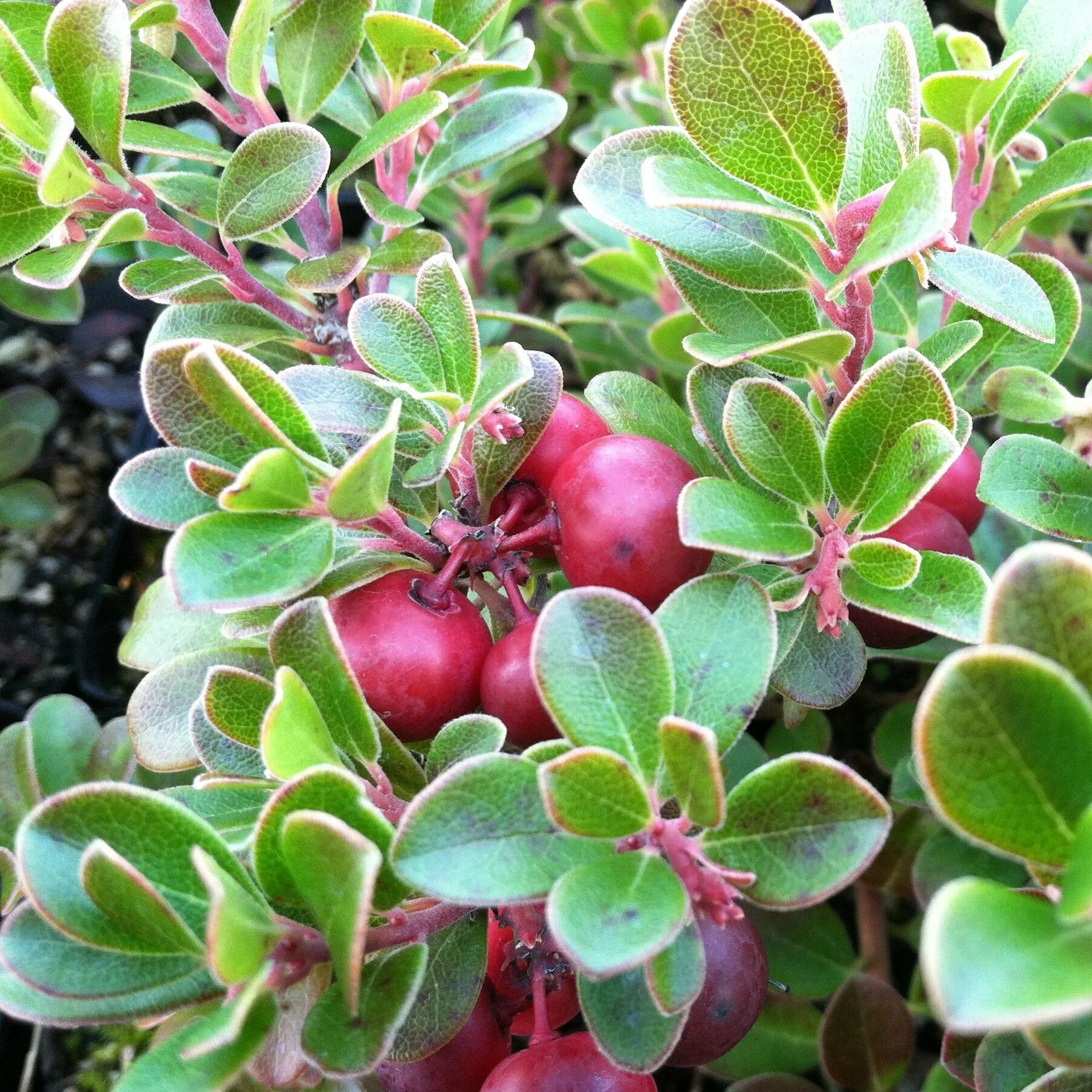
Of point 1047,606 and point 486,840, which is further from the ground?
point 1047,606

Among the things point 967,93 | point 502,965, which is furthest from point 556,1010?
point 967,93

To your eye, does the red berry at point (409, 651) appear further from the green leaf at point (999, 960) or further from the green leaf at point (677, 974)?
the green leaf at point (999, 960)

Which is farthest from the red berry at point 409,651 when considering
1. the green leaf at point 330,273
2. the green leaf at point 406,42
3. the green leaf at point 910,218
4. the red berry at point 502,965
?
the green leaf at point 406,42

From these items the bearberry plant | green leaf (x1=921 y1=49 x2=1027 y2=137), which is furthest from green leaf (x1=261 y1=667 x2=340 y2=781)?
green leaf (x1=921 y1=49 x2=1027 y2=137)

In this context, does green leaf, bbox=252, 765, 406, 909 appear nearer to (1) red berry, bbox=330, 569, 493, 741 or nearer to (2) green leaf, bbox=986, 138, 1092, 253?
(1) red berry, bbox=330, 569, 493, 741

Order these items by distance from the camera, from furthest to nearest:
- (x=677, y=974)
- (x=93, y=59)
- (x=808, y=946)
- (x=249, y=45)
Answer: (x=808, y=946), (x=249, y=45), (x=93, y=59), (x=677, y=974)

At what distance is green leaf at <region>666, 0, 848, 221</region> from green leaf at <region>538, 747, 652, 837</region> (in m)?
0.46

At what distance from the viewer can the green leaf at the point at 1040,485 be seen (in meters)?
0.90

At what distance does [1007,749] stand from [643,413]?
0.48m

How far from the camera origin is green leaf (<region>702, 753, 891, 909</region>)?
2.14ft

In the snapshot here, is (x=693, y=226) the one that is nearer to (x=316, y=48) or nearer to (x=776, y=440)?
(x=776, y=440)

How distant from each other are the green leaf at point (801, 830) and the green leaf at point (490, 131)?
85 cm

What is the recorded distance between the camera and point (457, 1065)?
35.8 inches

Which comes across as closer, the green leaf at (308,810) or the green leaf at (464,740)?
the green leaf at (308,810)
